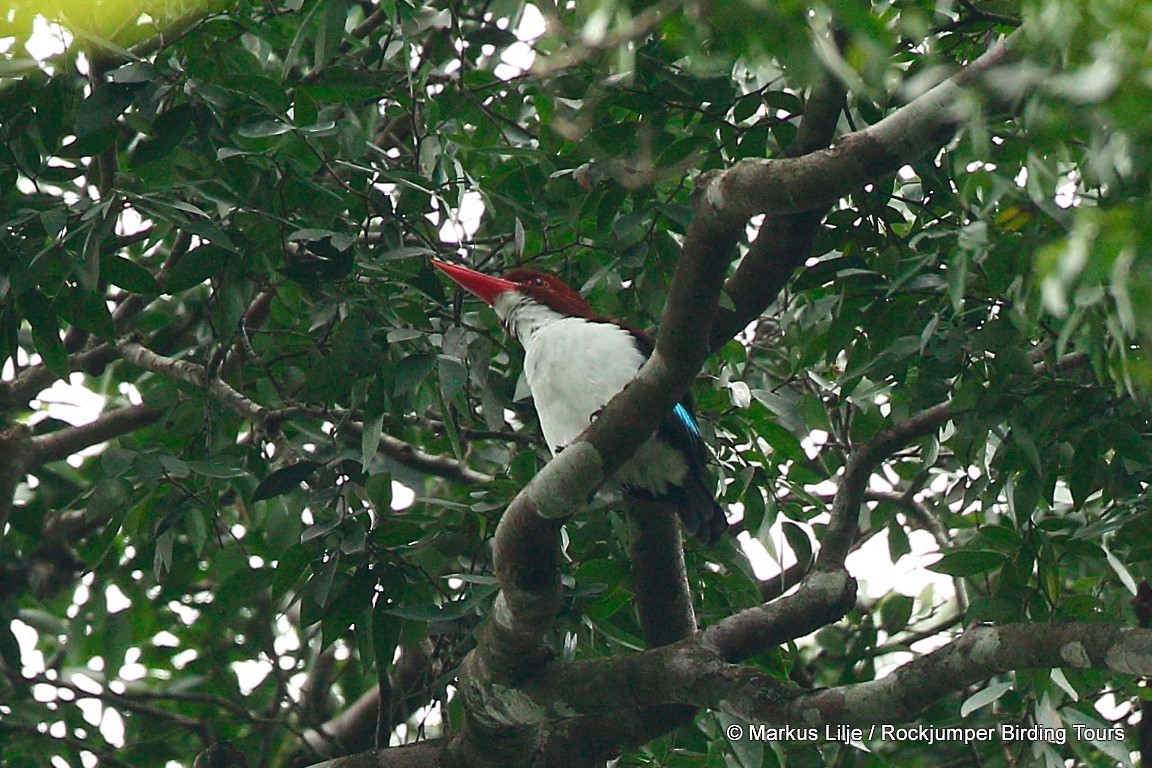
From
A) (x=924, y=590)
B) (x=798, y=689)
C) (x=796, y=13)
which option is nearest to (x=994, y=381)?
(x=798, y=689)

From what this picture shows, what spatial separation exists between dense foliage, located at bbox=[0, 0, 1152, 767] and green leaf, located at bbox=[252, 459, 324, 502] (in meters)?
0.01

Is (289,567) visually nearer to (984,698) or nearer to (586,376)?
(586,376)

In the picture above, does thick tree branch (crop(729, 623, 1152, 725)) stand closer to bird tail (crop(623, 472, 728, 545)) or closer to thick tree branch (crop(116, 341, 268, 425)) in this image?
bird tail (crop(623, 472, 728, 545))

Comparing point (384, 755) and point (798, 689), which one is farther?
point (384, 755)

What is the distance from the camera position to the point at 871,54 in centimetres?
138

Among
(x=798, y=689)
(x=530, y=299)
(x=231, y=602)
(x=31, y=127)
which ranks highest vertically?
(x=31, y=127)

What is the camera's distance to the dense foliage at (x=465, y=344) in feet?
10.3

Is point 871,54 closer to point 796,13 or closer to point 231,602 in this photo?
point 796,13

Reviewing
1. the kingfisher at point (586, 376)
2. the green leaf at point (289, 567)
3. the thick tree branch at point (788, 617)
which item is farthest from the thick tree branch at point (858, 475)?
the green leaf at point (289, 567)

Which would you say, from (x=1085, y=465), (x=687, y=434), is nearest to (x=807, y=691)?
(x=1085, y=465)

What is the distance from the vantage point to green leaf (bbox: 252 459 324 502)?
3688 millimetres

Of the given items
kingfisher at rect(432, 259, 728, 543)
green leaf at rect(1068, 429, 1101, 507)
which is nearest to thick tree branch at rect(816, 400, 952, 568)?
green leaf at rect(1068, 429, 1101, 507)

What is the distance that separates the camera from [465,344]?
3.60m

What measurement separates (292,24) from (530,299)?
1.13m
